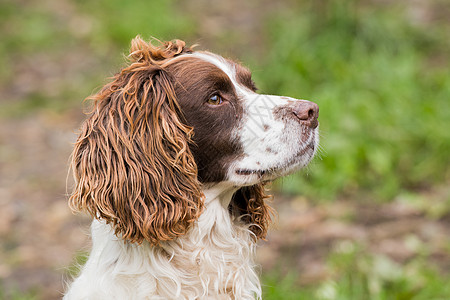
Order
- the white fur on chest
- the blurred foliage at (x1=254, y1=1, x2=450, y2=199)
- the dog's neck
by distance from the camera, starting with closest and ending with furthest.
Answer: the white fur on chest → the dog's neck → the blurred foliage at (x1=254, y1=1, x2=450, y2=199)

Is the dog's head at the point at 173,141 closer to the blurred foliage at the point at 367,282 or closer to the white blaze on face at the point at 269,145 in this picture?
the white blaze on face at the point at 269,145

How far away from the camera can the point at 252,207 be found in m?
3.38

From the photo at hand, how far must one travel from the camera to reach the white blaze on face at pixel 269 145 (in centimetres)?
304

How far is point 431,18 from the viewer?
8297 millimetres

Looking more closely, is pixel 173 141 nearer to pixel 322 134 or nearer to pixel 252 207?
pixel 252 207

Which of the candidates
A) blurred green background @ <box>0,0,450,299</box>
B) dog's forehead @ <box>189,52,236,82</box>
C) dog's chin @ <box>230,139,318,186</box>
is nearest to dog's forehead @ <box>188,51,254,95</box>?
dog's forehead @ <box>189,52,236,82</box>

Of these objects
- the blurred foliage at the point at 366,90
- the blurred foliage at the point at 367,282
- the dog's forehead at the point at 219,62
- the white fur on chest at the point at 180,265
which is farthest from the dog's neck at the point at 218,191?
the blurred foliage at the point at 366,90

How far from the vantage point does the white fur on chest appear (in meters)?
3.00

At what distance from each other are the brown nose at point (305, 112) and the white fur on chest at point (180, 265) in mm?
558

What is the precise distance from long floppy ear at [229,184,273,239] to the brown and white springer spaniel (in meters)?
0.14

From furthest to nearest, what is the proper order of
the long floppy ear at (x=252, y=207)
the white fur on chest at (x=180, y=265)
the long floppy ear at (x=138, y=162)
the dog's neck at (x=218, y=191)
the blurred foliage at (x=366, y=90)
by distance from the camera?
the blurred foliage at (x=366, y=90) → the long floppy ear at (x=252, y=207) → the dog's neck at (x=218, y=191) → the white fur on chest at (x=180, y=265) → the long floppy ear at (x=138, y=162)

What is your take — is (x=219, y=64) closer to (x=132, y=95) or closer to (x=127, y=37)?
(x=132, y=95)

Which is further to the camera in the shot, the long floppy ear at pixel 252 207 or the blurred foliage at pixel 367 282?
the blurred foliage at pixel 367 282

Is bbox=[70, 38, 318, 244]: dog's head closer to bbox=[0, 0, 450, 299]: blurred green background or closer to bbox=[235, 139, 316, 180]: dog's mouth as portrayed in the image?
bbox=[235, 139, 316, 180]: dog's mouth
